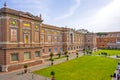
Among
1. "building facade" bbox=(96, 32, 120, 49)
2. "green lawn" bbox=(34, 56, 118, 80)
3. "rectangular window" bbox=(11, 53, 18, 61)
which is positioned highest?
"building facade" bbox=(96, 32, 120, 49)

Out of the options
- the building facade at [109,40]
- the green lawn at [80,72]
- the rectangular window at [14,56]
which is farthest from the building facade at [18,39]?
the building facade at [109,40]

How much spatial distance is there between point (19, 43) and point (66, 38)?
31593 millimetres

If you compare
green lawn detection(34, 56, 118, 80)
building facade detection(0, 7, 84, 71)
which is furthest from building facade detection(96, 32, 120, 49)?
building facade detection(0, 7, 84, 71)

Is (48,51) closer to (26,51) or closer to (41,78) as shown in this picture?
(26,51)

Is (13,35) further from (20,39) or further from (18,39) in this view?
(20,39)

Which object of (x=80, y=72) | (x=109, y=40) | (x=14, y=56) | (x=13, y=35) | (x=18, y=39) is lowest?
(x=80, y=72)

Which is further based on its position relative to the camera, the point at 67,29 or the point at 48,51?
the point at 67,29

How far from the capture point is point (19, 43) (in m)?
30.5

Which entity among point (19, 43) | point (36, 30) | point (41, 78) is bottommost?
point (41, 78)

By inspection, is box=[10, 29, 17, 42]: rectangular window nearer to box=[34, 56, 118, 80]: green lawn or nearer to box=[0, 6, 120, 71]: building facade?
box=[0, 6, 120, 71]: building facade

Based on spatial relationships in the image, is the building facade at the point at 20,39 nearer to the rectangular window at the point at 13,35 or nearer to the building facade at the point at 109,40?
the rectangular window at the point at 13,35

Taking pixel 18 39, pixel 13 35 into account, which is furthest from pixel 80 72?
pixel 13 35

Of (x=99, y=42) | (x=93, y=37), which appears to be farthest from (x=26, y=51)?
(x=99, y=42)

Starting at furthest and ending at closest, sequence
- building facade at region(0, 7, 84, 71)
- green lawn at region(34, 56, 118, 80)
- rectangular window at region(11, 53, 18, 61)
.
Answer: rectangular window at region(11, 53, 18, 61) → building facade at region(0, 7, 84, 71) → green lawn at region(34, 56, 118, 80)
